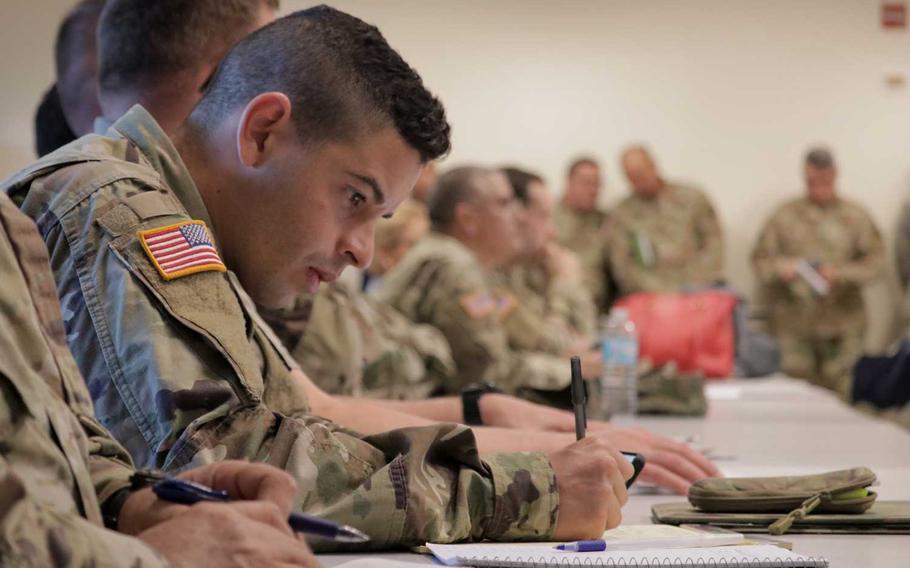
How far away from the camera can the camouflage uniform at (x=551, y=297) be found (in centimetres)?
600

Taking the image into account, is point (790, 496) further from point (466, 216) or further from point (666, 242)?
point (666, 242)

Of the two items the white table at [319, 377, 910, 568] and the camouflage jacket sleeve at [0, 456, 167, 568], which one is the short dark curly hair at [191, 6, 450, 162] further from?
the camouflage jacket sleeve at [0, 456, 167, 568]

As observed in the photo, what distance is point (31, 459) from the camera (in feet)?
2.76

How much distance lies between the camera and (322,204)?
1.46 meters

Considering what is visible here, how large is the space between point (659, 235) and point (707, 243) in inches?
13.8

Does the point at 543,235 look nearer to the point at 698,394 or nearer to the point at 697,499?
the point at 698,394

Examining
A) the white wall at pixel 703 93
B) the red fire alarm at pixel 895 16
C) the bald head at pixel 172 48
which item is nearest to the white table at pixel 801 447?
the bald head at pixel 172 48

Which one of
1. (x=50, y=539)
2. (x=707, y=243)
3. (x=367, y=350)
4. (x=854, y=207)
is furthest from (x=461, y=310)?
(x=854, y=207)

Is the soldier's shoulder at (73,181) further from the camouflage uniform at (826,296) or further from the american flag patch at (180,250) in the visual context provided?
the camouflage uniform at (826,296)

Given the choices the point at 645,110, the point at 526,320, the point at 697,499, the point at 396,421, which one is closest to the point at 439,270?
the point at 526,320

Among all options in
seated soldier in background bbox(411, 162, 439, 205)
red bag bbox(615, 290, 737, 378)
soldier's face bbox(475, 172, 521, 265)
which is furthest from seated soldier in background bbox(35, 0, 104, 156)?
seated soldier in background bbox(411, 162, 439, 205)

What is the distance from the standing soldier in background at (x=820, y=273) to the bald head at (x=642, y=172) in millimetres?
890

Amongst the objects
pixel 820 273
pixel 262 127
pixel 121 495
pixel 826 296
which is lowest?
pixel 826 296

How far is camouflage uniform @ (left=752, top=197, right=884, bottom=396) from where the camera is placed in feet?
29.5
